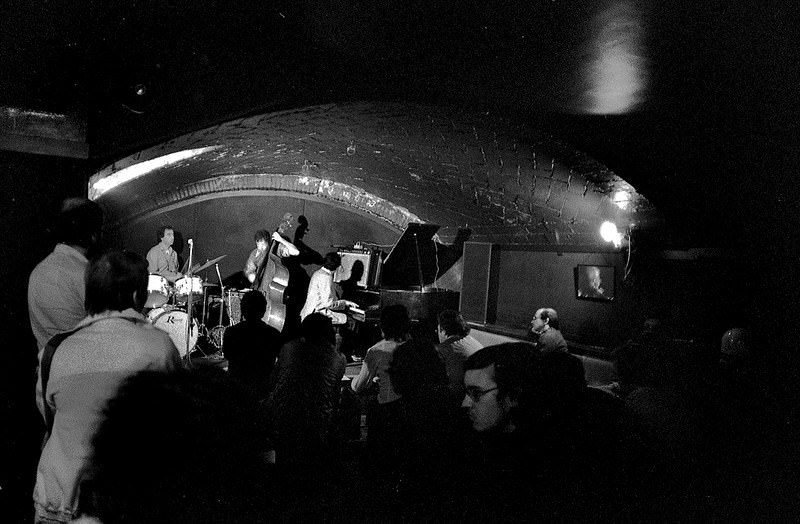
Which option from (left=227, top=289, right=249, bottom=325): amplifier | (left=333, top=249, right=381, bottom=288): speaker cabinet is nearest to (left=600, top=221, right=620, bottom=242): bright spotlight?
(left=333, top=249, right=381, bottom=288): speaker cabinet

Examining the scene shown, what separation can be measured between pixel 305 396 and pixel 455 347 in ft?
4.26

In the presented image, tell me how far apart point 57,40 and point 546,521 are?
12.6 feet

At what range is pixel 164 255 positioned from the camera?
8227 millimetres

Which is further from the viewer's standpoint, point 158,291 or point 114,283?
point 158,291

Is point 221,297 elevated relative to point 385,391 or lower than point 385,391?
elevated

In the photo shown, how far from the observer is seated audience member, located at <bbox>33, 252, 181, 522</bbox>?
168cm

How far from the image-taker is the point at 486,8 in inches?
127

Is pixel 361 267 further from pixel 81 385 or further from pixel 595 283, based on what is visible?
pixel 81 385

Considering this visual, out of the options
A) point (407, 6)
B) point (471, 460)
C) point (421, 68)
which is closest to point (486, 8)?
point (407, 6)

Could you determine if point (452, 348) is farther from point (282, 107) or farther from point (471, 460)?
point (282, 107)

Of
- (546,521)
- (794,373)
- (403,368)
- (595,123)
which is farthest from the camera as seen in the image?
(794,373)

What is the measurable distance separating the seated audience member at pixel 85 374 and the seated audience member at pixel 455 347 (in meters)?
2.60

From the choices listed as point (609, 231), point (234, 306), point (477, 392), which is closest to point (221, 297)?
point (234, 306)

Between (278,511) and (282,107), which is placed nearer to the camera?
(278,511)
